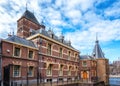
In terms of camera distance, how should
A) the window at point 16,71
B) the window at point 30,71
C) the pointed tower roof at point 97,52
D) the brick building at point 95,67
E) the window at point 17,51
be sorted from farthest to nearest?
the pointed tower roof at point 97,52 < the brick building at point 95,67 < the window at point 30,71 < the window at point 17,51 < the window at point 16,71

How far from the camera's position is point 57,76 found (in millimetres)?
25438

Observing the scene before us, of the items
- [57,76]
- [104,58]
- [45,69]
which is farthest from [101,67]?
[45,69]

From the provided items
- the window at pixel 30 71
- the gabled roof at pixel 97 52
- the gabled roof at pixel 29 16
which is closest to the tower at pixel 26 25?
the gabled roof at pixel 29 16

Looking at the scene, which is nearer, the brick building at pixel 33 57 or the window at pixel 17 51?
the brick building at pixel 33 57

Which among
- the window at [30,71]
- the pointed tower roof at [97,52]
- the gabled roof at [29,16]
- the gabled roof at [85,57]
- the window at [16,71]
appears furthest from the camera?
the pointed tower roof at [97,52]

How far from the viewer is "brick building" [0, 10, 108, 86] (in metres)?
16.8

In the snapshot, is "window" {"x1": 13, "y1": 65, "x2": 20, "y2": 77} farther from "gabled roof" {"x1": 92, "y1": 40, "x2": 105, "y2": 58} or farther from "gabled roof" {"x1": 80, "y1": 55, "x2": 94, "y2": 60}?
"gabled roof" {"x1": 92, "y1": 40, "x2": 105, "y2": 58}

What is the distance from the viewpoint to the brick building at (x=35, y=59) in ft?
55.2

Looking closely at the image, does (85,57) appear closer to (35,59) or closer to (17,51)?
(35,59)

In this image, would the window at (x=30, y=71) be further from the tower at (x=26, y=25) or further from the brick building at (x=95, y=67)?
the brick building at (x=95, y=67)

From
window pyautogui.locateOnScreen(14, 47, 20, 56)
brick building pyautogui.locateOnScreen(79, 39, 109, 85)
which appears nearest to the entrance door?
window pyautogui.locateOnScreen(14, 47, 20, 56)

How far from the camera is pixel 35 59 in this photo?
2075cm

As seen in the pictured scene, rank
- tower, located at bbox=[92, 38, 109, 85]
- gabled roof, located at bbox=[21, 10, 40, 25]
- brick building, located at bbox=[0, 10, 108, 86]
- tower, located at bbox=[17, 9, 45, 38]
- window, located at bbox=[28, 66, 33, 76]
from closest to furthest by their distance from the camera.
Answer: brick building, located at bbox=[0, 10, 108, 86]
window, located at bbox=[28, 66, 33, 76]
tower, located at bbox=[17, 9, 45, 38]
gabled roof, located at bbox=[21, 10, 40, 25]
tower, located at bbox=[92, 38, 109, 85]

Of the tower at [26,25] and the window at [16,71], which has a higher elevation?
the tower at [26,25]
